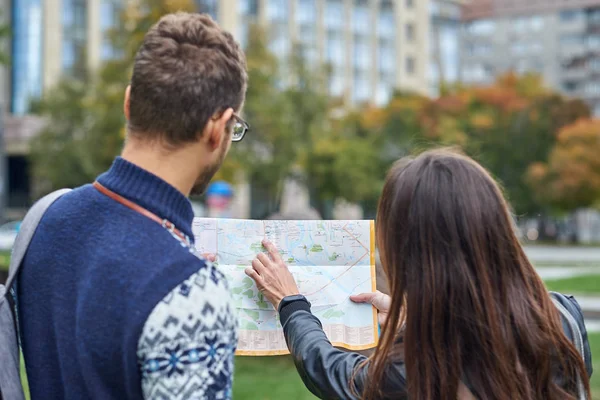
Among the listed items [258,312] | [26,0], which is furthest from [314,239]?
[26,0]

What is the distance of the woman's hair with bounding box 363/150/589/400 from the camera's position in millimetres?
2041

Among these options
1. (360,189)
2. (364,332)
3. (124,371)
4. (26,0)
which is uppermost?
(26,0)

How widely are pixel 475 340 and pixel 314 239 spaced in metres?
0.82

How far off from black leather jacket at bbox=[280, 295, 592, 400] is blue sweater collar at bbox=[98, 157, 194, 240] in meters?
0.70

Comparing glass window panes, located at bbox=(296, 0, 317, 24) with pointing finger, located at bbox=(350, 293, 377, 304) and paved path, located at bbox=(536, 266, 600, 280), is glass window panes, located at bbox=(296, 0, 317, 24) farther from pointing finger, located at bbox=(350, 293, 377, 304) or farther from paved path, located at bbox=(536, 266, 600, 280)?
pointing finger, located at bbox=(350, 293, 377, 304)

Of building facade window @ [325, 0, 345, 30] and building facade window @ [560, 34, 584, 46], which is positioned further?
building facade window @ [560, 34, 584, 46]

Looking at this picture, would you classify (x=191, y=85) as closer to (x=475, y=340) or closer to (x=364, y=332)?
(x=475, y=340)

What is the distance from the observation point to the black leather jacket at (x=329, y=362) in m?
2.16

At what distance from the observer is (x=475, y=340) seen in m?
2.05

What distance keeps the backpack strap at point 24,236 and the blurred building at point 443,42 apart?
68.3 metres

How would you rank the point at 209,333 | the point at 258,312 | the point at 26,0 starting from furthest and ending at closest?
the point at 26,0, the point at 258,312, the point at 209,333

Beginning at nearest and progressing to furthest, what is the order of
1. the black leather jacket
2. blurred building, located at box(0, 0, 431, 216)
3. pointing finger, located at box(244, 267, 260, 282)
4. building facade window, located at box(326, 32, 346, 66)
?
the black leather jacket < pointing finger, located at box(244, 267, 260, 282) < blurred building, located at box(0, 0, 431, 216) < building facade window, located at box(326, 32, 346, 66)

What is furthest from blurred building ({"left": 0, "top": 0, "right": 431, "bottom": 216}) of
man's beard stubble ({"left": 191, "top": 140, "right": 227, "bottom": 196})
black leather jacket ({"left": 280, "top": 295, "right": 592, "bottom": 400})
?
Result: man's beard stubble ({"left": 191, "top": 140, "right": 227, "bottom": 196})

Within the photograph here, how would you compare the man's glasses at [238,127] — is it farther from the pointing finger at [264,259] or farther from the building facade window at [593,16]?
the building facade window at [593,16]
